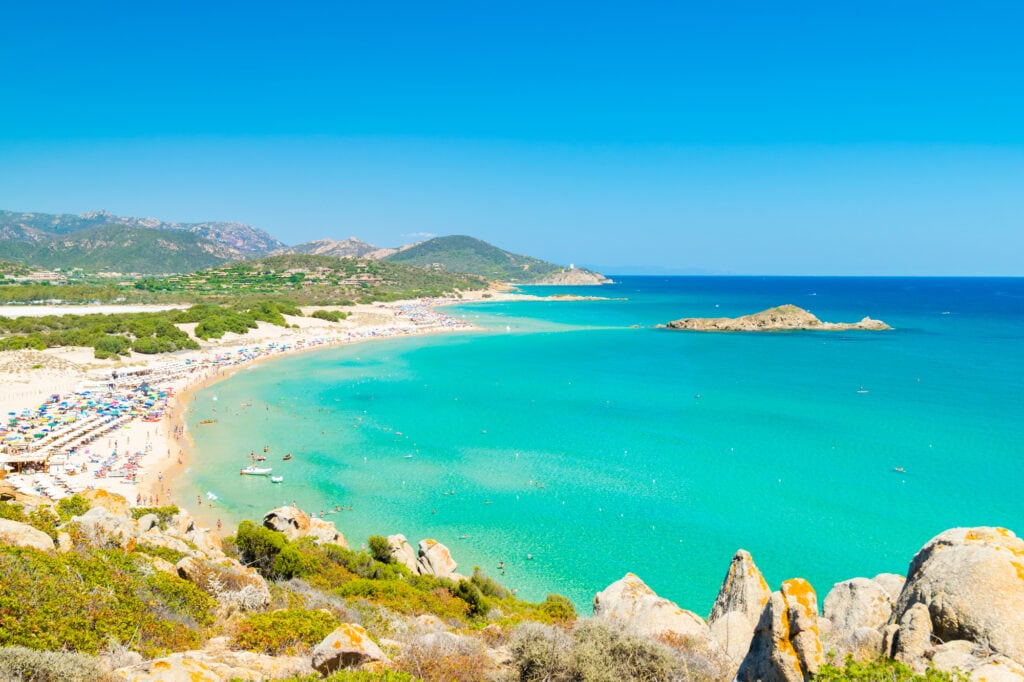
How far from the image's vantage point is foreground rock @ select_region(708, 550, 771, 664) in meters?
10.5

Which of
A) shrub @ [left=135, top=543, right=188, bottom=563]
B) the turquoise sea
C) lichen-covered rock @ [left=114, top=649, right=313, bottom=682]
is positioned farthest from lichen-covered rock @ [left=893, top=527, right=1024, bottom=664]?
shrub @ [left=135, top=543, right=188, bottom=563]

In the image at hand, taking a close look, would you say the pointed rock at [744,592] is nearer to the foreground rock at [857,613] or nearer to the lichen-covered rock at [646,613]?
the lichen-covered rock at [646,613]

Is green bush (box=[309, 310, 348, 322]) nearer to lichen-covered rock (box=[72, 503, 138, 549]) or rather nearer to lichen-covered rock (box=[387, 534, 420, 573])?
lichen-covered rock (box=[387, 534, 420, 573])

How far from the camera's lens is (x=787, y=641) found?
22.5ft

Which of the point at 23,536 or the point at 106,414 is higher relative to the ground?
the point at 23,536

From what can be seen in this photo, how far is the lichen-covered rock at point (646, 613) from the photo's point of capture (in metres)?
10.4

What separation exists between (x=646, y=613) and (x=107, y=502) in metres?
14.4

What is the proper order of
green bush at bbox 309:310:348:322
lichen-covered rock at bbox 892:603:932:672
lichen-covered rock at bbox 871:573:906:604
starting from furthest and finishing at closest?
green bush at bbox 309:310:348:322, lichen-covered rock at bbox 871:573:906:604, lichen-covered rock at bbox 892:603:932:672

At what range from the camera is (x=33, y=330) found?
65.3 metres

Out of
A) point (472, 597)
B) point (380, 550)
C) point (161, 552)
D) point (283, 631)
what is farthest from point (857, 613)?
point (161, 552)

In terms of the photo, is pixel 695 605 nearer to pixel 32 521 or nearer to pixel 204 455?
pixel 32 521

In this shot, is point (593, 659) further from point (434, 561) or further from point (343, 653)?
point (434, 561)

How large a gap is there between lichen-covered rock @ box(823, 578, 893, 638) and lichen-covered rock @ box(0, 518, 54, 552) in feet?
42.9

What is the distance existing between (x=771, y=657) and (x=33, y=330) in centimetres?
8323
